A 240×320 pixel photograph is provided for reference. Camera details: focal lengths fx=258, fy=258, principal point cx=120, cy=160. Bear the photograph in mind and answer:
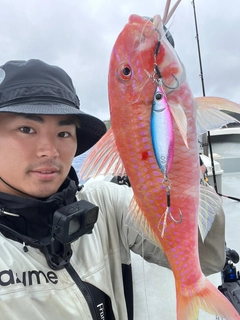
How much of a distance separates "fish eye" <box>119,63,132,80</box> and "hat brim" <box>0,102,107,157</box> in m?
0.34

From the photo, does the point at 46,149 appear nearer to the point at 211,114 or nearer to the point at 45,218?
the point at 45,218

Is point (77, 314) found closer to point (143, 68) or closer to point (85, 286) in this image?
point (85, 286)

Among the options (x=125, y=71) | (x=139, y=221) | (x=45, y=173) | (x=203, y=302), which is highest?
(x=125, y=71)

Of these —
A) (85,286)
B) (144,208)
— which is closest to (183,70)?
(144,208)

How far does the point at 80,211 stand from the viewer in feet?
3.80

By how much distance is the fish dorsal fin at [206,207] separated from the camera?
1132 mm

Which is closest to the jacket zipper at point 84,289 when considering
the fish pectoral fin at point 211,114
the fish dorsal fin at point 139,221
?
the fish dorsal fin at point 139,221

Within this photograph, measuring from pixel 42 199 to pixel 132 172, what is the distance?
51 cm

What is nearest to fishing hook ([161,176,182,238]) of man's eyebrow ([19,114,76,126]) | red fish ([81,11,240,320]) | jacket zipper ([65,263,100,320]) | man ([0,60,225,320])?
red fish ([81,11,240,320])

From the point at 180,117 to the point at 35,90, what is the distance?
26.9 inches

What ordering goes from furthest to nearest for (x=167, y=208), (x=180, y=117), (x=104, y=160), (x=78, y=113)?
(x=78, y=113) < (x=104, y=160) < (x=167, y=208) < (x=180, y=117)

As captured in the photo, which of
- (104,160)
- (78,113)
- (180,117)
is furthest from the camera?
(78,113)

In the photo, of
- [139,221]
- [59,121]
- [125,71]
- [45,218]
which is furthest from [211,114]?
[45,218]

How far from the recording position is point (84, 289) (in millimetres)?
1188
